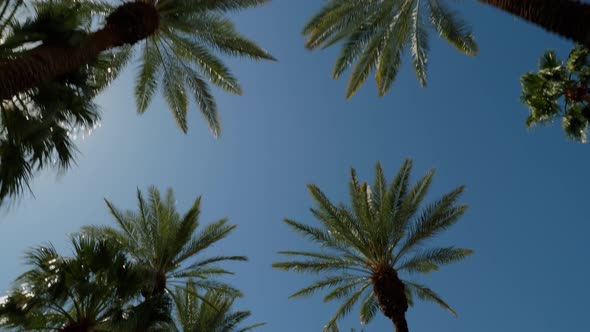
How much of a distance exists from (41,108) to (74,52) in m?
1.29

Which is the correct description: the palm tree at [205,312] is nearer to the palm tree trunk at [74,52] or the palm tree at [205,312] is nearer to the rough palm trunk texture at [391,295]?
the rough palm trunk texture at [391,295]

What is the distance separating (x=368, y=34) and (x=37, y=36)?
937cm

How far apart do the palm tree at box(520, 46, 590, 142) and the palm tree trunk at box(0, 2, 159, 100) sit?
12.0 metres

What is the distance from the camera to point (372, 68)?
54.1 ft

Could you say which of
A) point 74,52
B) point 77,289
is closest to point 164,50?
point 74,52

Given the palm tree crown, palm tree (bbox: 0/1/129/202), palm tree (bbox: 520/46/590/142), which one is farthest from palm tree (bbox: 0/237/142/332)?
palm tree (bbox: 520/46/590/142)

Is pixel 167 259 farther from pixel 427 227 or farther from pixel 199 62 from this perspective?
pixel 427 227

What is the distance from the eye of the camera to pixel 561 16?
7.43 metres

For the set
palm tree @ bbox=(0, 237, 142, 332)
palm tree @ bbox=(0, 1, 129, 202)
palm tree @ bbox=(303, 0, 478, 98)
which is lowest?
palm tree @ bbox=(0, 237, 142, 332)

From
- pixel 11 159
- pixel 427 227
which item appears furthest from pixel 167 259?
pixel 427 227

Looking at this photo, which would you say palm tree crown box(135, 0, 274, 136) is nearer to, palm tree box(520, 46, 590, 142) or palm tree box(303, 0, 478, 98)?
palm tree box(303, 0, 478, 98)

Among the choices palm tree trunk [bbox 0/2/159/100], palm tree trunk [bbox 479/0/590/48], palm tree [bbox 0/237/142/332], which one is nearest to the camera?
palm tree trunk [bbox 479/0/590/48]

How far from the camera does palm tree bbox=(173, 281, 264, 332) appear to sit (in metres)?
16.1

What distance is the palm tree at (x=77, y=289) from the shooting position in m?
10.8
